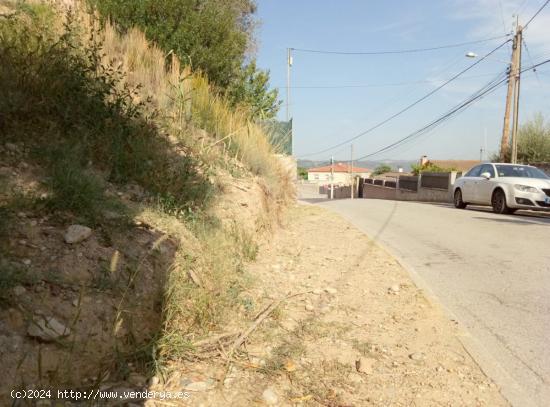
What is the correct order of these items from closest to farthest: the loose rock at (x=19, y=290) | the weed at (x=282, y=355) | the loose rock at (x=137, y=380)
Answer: the loose rock at (x=19, y=290) < the loose rock at (x=137, y=380) < the weed at (x=282, y=355)

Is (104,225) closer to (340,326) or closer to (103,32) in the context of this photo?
(340,326)

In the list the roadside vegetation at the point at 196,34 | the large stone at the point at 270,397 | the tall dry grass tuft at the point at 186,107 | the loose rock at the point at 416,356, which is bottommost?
the large stone at the point at 270,397

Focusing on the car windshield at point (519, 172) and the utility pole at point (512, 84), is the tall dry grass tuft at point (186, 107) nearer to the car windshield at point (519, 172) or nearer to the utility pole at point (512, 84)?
the car windshield at point (519, 172)

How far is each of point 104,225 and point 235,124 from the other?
195 inches

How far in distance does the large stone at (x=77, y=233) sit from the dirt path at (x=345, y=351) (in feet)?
3.84

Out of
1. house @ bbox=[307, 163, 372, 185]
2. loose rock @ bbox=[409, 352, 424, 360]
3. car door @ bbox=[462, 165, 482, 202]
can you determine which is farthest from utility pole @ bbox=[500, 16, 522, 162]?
house @ bbox=[307, 163, 372, 185]

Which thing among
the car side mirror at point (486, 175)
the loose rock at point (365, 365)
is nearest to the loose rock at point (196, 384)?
the loose rock at point (365, 365)

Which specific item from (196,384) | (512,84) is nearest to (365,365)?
(196,384)

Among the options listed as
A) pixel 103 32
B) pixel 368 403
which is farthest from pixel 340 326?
pixel 103 32

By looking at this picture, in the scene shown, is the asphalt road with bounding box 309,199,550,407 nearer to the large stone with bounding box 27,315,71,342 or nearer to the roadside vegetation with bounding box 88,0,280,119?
the large stone with bounding box 27,315,71,342

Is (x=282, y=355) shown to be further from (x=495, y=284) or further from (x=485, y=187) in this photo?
(x=485, y=187)

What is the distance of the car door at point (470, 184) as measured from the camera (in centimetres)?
1584

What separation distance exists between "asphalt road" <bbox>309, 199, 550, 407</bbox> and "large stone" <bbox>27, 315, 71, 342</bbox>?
8.88 feet

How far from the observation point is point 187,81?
7.59 m
